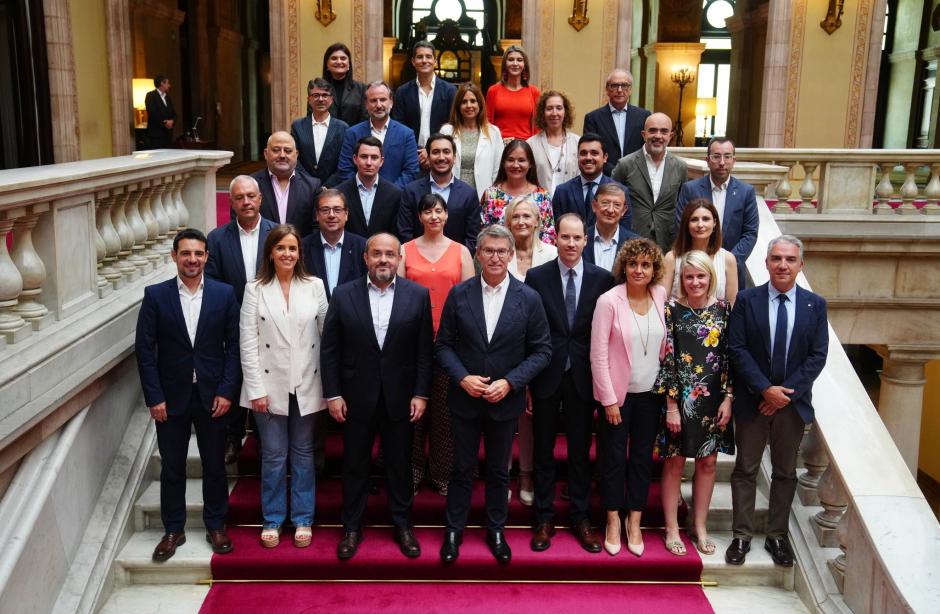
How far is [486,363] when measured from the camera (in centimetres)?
461

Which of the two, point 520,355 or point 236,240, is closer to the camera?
point 520,355

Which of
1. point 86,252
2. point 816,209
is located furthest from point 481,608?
point 816,209

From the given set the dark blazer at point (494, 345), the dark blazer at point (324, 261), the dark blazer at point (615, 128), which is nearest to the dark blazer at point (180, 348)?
the dark blazer at point (324, 261)

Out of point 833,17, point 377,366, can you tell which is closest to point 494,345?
point 377,366

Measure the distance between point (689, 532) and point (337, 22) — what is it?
32.7 ft

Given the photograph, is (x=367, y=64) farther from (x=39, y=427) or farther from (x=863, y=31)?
(x=39, y=427)

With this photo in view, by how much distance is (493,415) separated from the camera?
463cm

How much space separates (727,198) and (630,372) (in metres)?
1.92

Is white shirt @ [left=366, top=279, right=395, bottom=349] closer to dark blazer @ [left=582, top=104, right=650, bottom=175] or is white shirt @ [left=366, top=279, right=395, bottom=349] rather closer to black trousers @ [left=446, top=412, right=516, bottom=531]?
black trousers @ [left=446, top=412, right=516, bottom=531]

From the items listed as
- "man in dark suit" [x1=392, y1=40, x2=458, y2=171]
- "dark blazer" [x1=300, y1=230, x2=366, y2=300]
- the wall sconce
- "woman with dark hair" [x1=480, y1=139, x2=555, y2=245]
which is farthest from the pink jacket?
the wall sconce

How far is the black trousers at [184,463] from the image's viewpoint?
463cm

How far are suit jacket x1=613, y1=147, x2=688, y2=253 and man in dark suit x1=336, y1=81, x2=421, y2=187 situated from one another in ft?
4.77

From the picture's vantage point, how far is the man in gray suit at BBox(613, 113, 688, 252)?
6.01 m

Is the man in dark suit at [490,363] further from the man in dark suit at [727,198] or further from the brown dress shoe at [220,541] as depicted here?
the man in dark suit at [727,198]
